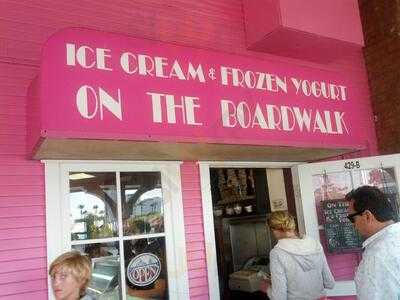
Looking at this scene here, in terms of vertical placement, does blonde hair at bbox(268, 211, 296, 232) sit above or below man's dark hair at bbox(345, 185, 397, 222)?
below

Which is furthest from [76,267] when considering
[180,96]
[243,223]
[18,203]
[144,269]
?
[243,223]

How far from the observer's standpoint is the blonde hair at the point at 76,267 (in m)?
2.39

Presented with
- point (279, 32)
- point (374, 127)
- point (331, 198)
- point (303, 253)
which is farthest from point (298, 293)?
point (374, 127)

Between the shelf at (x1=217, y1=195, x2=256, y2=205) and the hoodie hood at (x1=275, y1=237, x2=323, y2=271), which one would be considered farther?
the shelf at (x1=217, y1=195, x2=256, y2=205)

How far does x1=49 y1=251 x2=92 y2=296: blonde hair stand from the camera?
7.86 feet

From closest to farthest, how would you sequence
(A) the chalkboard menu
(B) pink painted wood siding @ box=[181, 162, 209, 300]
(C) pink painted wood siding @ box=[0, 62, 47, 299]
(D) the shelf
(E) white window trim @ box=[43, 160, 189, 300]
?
1. (C) pink painted wood siding @ box=[0, 62, 47, 299]
2. (E) white window trim @ box=[43, 160, 189, 300]
3. (B) pink painted wood siding @ box=[181, 162, 209, 300]
4. (A) the chalkboard menu
5. (D) the shelf

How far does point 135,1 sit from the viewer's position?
3943mm

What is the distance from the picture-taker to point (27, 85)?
3.19m

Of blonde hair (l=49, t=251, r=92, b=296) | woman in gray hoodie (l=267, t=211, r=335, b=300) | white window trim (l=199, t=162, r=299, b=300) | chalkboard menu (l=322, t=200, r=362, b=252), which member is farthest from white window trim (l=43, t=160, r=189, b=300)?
chalkboard menu (l=322, t=200, r=362, b=252)

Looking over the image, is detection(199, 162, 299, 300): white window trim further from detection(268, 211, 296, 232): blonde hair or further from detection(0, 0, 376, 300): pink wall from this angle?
detection(268, 211, 296, 232): blonde hair

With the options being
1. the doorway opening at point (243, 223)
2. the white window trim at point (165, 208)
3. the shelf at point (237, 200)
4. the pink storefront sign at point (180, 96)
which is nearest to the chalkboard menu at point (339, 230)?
the pink storefront sign at point (180, 96)

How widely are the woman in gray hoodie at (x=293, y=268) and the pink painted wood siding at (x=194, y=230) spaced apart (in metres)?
0.65

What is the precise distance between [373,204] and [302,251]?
959 mm

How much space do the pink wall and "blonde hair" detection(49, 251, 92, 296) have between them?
0.67 metres
